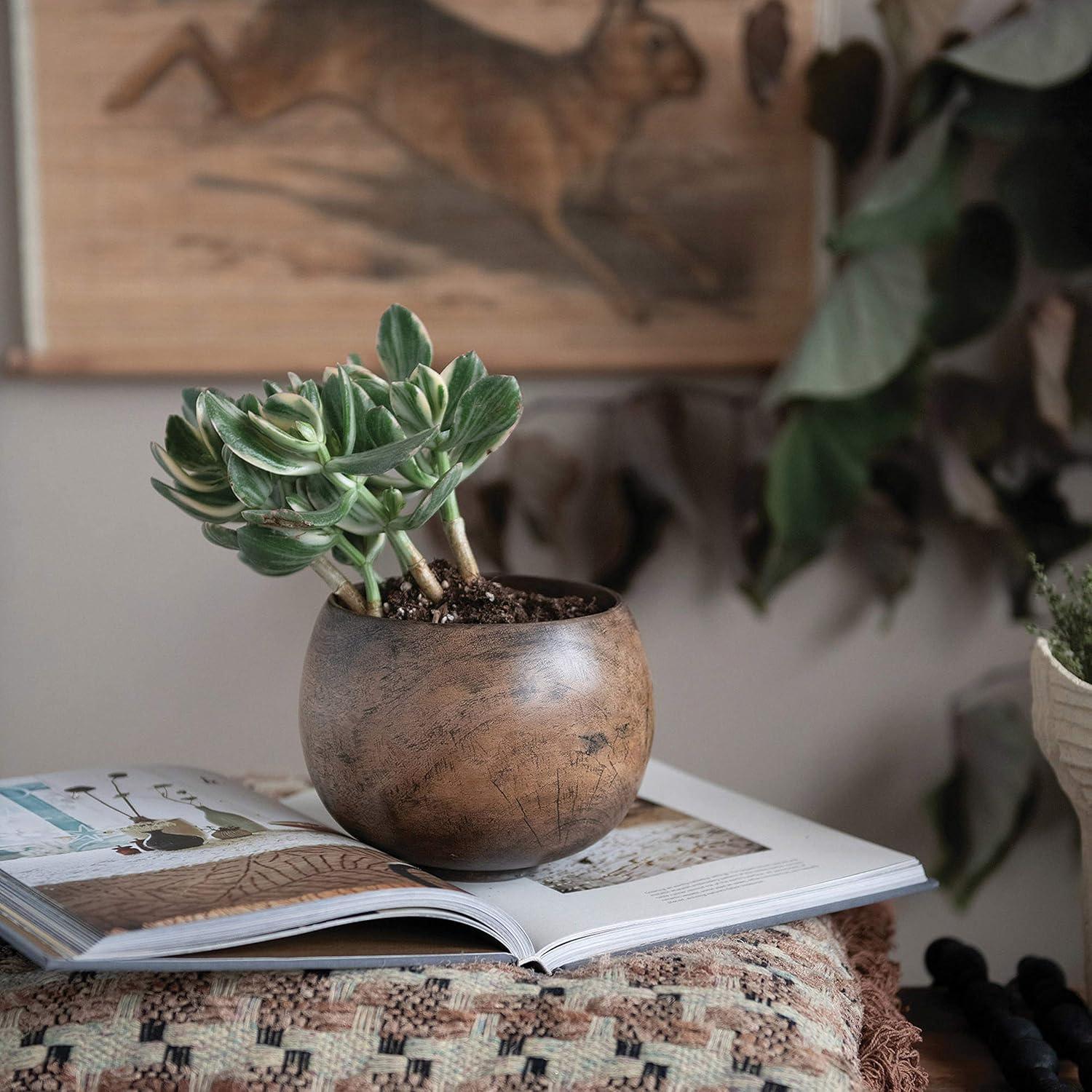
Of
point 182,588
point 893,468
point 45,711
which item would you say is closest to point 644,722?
point 893,468

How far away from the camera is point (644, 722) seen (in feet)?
1.99

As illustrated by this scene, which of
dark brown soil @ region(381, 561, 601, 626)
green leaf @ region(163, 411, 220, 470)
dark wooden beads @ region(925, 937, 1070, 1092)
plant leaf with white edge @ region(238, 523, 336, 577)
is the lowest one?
dark wooden beads @ region(925, 937, 1070, 1092)

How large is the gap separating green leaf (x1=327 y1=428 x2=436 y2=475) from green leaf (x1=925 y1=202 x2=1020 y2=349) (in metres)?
0.98

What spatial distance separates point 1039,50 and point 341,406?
1.00m

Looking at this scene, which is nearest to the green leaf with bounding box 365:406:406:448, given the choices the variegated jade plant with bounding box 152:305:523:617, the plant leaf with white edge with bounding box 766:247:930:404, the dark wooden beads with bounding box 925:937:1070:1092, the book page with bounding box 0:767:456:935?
the variegated jade plant with bounding box 152:305:523:617

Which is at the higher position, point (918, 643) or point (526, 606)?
point (526, 606)

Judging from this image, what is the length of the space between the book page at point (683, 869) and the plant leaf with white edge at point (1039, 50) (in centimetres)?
85

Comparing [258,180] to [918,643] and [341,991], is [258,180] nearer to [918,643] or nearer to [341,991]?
[918,643]

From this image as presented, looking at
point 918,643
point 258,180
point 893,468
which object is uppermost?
point 258,180

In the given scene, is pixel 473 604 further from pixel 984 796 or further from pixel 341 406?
pixel 984 796

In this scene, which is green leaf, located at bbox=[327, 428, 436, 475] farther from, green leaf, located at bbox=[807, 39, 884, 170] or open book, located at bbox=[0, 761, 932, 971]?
green leaf, located at bbox=[807, 39, 884, 170]

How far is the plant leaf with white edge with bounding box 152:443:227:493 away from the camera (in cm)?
60

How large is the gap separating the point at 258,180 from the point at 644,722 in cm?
110

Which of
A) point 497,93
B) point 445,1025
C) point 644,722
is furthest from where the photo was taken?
point 497,93
